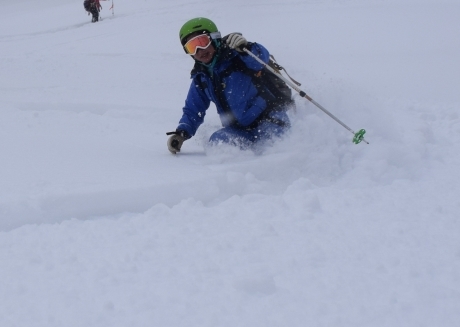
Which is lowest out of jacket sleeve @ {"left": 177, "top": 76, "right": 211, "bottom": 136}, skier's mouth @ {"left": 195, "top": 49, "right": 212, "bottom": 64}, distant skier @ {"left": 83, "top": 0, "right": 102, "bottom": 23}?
distant skier @ {"left": 83, "top": 0, "right": 102, "bottom": 23}

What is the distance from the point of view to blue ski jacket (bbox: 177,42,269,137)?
4.62 m

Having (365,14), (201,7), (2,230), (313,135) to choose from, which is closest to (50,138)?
(2,230)

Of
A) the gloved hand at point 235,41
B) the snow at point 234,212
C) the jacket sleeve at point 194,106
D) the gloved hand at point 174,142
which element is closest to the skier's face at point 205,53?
the gloved hand at point 235,41

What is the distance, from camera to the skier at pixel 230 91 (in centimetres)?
450

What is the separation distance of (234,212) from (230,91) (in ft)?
5.42

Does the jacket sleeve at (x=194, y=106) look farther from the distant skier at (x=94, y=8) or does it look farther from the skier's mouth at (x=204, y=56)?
the distant skier at (x=94, y=8)

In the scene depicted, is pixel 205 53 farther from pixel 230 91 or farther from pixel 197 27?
pixel 230 91

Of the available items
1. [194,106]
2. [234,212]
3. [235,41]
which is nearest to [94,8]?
[194,106]

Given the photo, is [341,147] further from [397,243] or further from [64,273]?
[64,273]

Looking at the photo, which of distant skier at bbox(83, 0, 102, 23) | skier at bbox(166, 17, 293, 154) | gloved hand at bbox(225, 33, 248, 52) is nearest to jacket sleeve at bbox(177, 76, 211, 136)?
skier at bbox(166, 17, 293, 154)

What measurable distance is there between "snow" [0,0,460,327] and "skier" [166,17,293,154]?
23cm

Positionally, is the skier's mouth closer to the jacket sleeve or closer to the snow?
the jacket sleeve

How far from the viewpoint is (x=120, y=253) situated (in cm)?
287

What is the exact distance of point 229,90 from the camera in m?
4.71
